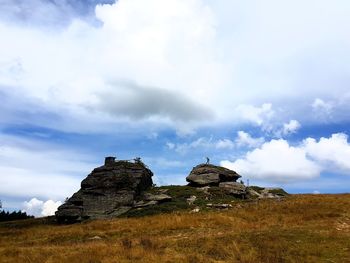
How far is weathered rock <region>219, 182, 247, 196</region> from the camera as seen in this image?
54763 millimetres

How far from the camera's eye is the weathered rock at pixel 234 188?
54763 mm

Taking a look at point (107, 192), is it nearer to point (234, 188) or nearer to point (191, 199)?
point (191, 199)

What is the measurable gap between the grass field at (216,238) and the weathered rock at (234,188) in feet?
32.9

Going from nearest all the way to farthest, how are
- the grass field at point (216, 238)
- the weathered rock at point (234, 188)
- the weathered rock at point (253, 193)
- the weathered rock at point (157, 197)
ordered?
the grass field at point (216, 238), the weathered rock at point (157, 197), the weathered rock at point (234, 188), the weathered rock at point (253, 193)

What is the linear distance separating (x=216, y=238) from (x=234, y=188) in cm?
→ 2967

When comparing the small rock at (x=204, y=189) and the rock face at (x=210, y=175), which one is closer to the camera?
the small rock at (x=204, y=189)

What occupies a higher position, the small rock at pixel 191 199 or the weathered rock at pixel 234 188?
the weathered rock at pixel 234 188

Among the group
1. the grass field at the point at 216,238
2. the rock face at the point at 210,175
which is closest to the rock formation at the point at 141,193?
the rock face at the point at 210,175

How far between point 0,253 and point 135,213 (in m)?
22.4

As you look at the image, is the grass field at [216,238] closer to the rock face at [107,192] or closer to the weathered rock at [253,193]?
the rock face at [107,192]

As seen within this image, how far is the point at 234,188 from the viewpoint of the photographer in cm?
5572

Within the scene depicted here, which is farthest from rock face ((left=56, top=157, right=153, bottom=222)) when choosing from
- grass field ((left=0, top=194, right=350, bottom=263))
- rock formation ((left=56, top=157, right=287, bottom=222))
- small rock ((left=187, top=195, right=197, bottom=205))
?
grass field ((left=0, top=194, right=350, bottom=263))

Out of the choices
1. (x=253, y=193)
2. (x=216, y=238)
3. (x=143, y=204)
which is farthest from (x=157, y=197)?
(x=216, y=238)

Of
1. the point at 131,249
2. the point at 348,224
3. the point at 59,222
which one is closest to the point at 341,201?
the point at 348,224
